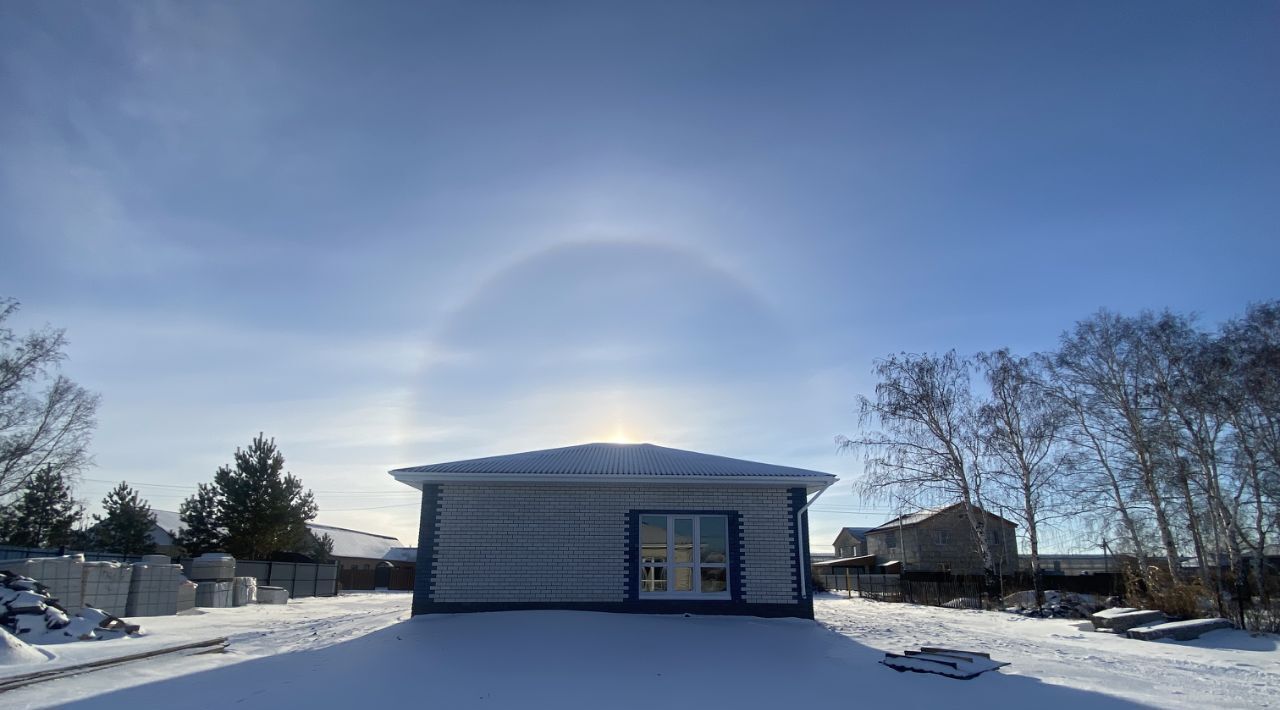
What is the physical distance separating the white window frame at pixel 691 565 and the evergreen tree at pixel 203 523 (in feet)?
80.9

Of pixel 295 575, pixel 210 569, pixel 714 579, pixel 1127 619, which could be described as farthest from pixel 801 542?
pixel 295 575

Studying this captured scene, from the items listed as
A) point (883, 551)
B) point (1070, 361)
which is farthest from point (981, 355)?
point (883, 551)

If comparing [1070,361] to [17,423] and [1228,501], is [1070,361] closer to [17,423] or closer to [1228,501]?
[1228,501]

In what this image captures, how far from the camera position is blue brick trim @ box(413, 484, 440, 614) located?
1307cm

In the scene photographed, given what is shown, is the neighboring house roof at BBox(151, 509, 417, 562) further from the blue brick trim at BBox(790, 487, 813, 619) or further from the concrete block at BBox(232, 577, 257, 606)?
the blue brick trim at BBox(790, 487, 813, 619)

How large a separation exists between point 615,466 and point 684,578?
8.60 ft

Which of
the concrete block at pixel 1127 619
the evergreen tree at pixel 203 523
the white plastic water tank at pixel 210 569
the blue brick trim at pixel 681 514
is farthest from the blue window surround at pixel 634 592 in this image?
the evergreen tree at pixel 203 523

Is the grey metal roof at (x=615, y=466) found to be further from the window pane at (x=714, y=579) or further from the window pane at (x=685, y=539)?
the window pane at (x=714, y=579)

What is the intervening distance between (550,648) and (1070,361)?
19191mm

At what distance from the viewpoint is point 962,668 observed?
8.12 metres

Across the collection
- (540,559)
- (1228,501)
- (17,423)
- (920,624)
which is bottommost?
(920,624)

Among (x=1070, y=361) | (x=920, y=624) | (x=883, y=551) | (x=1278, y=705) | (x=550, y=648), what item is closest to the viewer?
(x=1278, y=705)

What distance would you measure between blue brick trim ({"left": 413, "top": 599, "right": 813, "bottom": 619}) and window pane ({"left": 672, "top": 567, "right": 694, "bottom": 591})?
0.27m

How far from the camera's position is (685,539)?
45.0 feet
